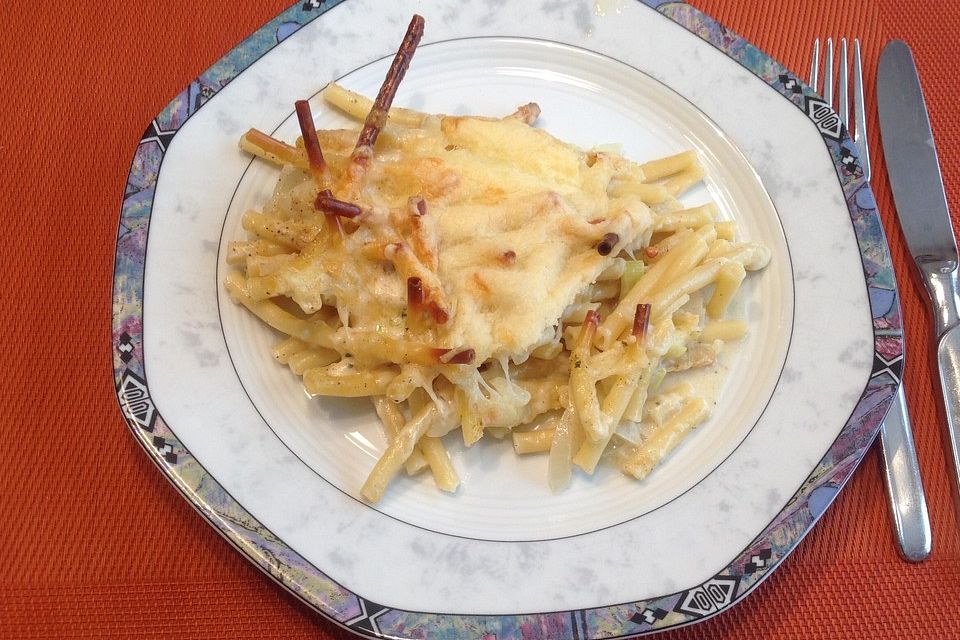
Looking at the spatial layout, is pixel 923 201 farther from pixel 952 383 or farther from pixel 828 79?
pixel 952 383

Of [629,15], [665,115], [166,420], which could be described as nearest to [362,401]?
[166,420]

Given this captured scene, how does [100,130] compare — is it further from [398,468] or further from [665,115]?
[665,115]

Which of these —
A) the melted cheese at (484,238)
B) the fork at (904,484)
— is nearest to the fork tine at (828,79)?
the fork at (904,484)

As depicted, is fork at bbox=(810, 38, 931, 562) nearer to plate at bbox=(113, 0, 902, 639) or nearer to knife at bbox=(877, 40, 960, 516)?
knife at bbox=(877, 40, 960, 516)

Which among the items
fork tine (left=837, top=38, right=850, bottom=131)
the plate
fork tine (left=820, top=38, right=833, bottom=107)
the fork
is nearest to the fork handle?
the fork

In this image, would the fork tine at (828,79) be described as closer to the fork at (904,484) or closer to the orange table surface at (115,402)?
the orange table surface at (115,402)

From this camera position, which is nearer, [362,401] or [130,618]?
[130,618]

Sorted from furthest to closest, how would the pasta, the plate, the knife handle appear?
the knife handle → the pasta → the plate
